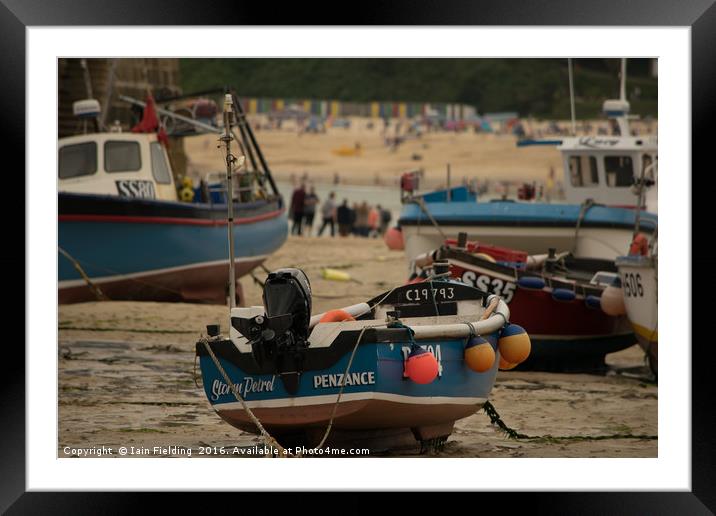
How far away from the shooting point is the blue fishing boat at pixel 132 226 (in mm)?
16531

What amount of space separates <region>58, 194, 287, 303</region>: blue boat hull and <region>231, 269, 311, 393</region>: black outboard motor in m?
Answer: 7.03

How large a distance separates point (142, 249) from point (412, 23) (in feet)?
29.4

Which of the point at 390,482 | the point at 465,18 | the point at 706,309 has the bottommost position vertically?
the point at 390,482

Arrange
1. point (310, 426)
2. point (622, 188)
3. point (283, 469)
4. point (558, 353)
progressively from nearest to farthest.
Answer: point (283, 469) < point (310, 426) < point (558, 353) < point (622, 188)

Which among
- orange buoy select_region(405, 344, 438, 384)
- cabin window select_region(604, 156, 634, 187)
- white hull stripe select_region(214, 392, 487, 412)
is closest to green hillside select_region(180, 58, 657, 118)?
cabin window select_region(604, 156, 634, 187)

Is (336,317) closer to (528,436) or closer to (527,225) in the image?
(528,436)

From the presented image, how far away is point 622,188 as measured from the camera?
1709cm

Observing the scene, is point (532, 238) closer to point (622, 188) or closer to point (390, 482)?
point (622, 188)

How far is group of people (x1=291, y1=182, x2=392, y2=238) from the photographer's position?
1175 inches

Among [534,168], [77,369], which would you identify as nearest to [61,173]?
[77,369]

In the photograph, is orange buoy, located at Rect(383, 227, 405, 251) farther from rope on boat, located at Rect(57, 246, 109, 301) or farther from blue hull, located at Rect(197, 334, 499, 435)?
blue hull, located at Rect(197, 334, 499, 435)

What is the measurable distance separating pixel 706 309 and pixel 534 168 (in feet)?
119

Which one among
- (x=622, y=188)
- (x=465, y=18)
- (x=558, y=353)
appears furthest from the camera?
(x=622, y=188)

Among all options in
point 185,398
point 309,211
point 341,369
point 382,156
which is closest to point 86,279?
point 185,398
